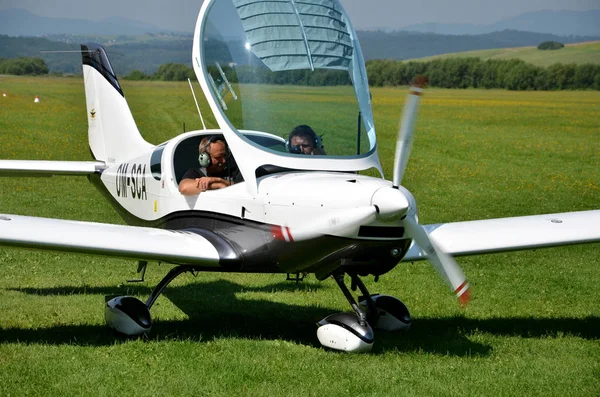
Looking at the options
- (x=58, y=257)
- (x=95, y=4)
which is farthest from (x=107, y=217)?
(x=95, y=4)

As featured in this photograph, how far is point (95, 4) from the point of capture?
95938mm

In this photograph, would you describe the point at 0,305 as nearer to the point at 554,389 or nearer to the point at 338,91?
the point at 338,91

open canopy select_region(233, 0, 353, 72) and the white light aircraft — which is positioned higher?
open canopy select_region(233, 0, 353, 72)

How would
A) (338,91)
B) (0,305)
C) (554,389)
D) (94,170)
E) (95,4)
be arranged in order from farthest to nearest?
1. (95,4)
2. (94,170)
3. (0,305)
4. (338,91)
5. (554,389)

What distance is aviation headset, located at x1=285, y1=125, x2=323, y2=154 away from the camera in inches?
310

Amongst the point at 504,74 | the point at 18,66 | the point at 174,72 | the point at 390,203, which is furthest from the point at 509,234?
the point at 504,74

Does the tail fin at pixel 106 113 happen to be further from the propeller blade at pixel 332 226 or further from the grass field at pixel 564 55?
the grass field at pixel 564 55

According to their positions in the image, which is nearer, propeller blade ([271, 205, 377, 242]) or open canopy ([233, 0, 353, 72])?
propeller blade ([271, 205, 377, 242])

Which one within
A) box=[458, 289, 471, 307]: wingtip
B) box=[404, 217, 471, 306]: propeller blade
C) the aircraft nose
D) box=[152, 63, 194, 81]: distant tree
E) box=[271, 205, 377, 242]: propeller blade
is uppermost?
box=[152, 63, 194, 81]: distant tree

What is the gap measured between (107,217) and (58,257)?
13.9ft

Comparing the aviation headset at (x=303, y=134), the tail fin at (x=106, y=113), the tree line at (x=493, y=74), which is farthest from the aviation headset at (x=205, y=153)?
the tree line at (x=493, y=74)

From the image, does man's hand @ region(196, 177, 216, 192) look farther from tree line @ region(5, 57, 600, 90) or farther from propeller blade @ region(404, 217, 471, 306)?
tree line @ region(5, 57, 600, 90)

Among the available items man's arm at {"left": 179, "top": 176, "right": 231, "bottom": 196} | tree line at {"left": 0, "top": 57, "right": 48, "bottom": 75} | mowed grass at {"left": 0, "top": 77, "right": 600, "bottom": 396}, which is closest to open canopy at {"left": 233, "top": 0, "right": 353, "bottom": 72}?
mowed grass at {"left": 0, "top": 77, "right": 600, "bottom": 396}

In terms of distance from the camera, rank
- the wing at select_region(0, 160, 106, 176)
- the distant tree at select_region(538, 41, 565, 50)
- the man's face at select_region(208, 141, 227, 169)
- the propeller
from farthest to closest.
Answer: the distant tree at select_region(538, 41, 565, 50), the wing at select_region(0, 160, 106, 176), the man's face at select_region(208, 141, 227, 169), the propeller
